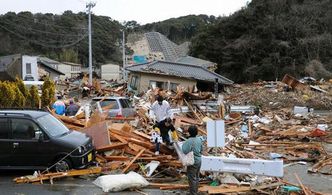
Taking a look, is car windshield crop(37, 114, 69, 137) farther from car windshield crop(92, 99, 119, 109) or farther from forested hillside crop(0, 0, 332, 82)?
forested hillside crop(0, 0, 332, 82)

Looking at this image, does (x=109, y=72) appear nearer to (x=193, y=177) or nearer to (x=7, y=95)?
(x=7, y=95)

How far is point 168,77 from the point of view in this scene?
3769 centimetres

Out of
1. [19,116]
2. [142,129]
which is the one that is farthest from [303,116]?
[19,116]

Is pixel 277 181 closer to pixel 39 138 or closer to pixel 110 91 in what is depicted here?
pixel 39 138

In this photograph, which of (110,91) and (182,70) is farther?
(182,70)

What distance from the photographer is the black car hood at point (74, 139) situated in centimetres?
1080

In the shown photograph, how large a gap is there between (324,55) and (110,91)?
1170 inches

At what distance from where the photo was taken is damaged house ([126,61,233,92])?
37.5 meters

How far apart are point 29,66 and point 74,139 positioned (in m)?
44.4

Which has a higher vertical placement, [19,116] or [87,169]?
[19,116]

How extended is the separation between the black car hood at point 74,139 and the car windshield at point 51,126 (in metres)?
0.19

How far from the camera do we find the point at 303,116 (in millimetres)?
22000

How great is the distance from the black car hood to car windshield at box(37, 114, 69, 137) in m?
0.19

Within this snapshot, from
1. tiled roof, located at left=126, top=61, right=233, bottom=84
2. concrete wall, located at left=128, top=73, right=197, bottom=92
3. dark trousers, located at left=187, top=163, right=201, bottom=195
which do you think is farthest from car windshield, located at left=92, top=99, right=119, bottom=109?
concrete wall, located at left=128, top=73, right=197, bottom=92
